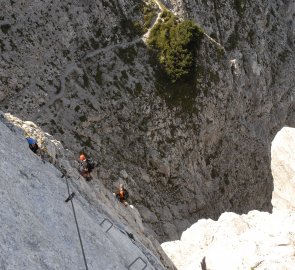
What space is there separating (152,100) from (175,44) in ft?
32.9

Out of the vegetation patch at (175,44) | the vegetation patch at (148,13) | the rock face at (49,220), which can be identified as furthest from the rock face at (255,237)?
the vegetation patch at (148,13)

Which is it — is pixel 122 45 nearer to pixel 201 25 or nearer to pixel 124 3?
pixel 124 3

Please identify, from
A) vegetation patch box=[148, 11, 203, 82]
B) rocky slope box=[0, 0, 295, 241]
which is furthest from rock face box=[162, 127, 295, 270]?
vegetation patch box=[148, 11, 203, 82]

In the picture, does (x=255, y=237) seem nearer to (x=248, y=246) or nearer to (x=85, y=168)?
(x=248, y=246)

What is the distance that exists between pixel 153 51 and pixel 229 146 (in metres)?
20.5

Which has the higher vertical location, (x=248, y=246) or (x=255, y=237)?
(x=248, y=246)

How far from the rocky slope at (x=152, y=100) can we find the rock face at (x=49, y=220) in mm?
25894

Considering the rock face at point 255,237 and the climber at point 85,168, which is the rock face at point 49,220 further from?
the rock face at point 255,237

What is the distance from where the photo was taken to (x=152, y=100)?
60.2 meters

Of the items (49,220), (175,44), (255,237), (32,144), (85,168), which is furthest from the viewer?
(175,44)

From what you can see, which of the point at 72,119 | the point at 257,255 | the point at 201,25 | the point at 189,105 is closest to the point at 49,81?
the point at 72,119

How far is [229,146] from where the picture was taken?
66.6m

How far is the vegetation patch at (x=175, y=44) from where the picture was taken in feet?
202

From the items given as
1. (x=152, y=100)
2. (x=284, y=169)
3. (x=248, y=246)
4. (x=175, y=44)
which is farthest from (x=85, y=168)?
(x=175, y=44)
